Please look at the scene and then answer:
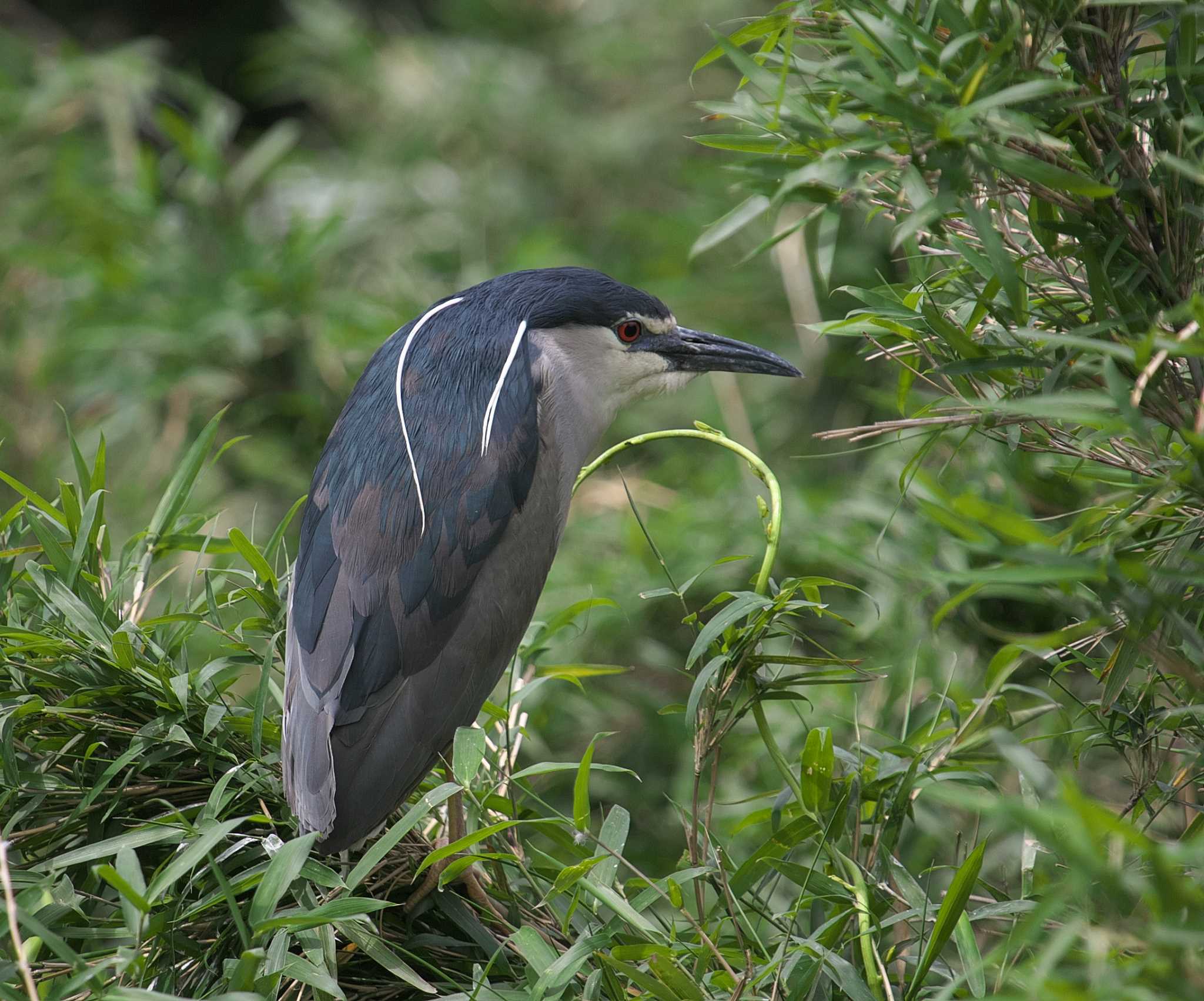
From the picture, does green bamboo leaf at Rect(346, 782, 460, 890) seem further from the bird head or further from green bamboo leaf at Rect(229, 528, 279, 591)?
the bird head

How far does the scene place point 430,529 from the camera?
169 centimetres

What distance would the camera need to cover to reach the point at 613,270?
165 inches

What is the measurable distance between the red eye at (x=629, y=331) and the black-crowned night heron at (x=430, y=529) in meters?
0.02

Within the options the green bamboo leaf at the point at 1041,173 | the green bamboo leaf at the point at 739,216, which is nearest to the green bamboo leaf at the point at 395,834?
the green bamboo leaf at the point at 739,216

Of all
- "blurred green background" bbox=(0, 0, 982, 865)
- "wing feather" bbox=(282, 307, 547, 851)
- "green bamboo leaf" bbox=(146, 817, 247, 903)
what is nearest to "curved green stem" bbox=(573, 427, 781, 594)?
"wing feather" bbox=(282, 307, 547, 851)

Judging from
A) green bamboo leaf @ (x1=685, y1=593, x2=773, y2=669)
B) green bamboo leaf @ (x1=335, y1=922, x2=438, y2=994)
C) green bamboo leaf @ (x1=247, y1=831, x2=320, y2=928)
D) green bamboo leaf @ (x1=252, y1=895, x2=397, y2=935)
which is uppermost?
green bamboo leaf @ (x1=685, y1=593, x2=773, y2=669)

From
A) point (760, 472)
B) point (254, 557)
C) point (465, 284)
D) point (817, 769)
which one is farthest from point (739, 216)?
point (465, 284)

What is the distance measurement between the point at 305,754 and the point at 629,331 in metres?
1.02

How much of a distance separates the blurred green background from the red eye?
27.3 inches

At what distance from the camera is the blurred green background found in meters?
2.86

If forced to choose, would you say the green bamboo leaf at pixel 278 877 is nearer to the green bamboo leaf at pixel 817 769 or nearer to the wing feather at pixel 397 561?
the wing feather at pixel 397 561

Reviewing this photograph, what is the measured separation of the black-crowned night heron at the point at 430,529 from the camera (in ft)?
5.03

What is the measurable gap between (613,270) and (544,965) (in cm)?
326

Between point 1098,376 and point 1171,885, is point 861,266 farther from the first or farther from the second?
point 1171,885
